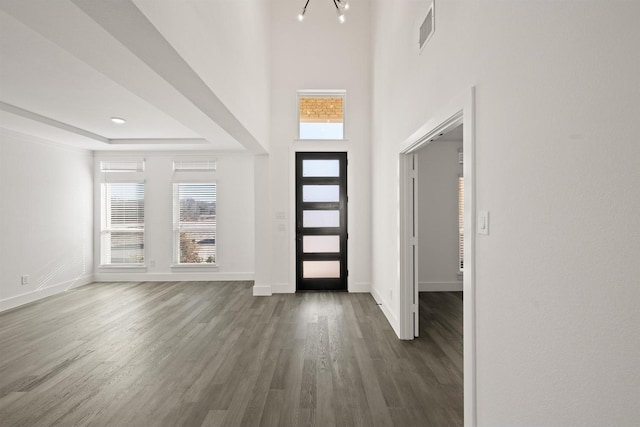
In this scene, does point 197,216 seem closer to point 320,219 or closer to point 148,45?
point 320,219

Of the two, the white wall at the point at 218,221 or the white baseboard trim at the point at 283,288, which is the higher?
the white wall at the point at 218,221

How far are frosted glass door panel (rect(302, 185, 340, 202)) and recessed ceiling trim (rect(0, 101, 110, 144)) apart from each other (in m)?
3.80

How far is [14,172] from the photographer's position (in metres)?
4.81

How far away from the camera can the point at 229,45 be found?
9.32 feet

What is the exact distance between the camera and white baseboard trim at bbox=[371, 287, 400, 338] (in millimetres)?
3521

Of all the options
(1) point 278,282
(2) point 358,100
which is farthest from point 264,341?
(2) point 358,100

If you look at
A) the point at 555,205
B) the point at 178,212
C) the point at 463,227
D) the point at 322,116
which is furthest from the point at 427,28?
the point at 178,212

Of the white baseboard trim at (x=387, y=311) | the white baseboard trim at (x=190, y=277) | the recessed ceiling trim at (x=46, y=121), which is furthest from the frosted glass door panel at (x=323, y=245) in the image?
the recessed ceiling trim at (x=46, y=121)

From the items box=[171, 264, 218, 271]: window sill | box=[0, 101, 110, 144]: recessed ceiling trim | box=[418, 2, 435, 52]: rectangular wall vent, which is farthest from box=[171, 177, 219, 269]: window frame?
box=[418, 2, 435, 52]: rectangular wall vent

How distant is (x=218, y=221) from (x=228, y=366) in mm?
3937

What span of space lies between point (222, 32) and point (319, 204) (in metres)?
3.25

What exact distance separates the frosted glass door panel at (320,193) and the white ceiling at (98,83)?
3.75 ft

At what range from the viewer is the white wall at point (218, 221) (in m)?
6.30

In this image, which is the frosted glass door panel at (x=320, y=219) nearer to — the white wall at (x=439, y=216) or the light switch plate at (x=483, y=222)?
the white wall at (x=439, y=216)
